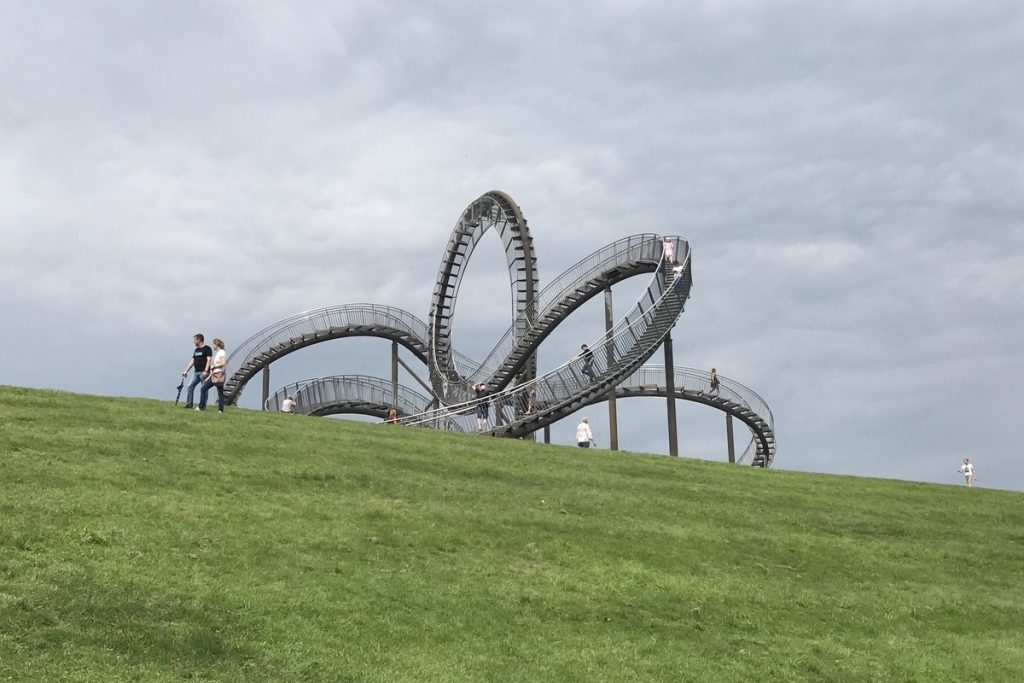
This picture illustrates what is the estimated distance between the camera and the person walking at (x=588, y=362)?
136ft

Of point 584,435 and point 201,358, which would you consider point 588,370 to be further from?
point 201,358

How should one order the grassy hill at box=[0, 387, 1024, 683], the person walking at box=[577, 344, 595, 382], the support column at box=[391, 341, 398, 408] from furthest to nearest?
the support column at box=[391, 341, 398, 408] → the person walking at box=[577, 344, 595, 382] → the grassy hill at box=[0, 387, 1024, 683]

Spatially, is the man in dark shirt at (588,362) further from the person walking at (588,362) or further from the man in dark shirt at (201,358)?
the man in dark shirt at (201,358)

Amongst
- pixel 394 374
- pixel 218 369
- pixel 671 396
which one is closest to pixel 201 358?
pixel 218 369

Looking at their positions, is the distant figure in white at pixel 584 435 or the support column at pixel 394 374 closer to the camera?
the distant figure in white at pixel 584 435

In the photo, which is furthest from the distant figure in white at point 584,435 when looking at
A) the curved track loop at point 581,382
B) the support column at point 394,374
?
the support column at point 394,374

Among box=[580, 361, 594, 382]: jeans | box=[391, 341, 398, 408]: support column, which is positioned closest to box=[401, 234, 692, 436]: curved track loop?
box=[580, 361, 594, 382]: jeans

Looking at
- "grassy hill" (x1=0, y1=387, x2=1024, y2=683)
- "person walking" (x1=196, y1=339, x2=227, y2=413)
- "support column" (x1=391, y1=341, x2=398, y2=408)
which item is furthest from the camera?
"support column" (x1=391, y1=341, x2=398, y2=408)

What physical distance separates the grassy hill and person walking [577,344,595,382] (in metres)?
15.7

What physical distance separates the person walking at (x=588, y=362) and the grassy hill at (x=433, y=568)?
51.4ft

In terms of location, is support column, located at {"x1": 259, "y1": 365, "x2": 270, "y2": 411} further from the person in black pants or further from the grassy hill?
the grassy hill

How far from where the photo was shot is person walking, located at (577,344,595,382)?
41312 mm

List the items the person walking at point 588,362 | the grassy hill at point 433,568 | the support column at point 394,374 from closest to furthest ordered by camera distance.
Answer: the grassy hill at point 433,568 < the person walking at point 588,362 < the support column at point 394,374

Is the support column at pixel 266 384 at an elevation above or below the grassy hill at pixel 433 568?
above
